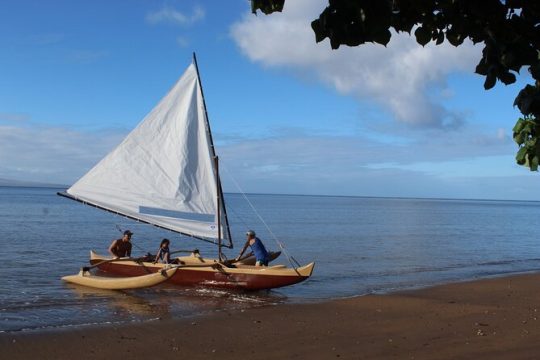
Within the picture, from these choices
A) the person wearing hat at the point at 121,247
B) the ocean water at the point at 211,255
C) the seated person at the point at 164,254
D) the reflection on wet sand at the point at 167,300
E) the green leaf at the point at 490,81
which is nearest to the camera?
the green leaf at the point at 490,81

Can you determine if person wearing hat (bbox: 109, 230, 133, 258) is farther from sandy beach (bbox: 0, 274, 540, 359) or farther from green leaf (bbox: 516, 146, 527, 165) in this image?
green leaf (bbox: 516, 146, 527, 165)

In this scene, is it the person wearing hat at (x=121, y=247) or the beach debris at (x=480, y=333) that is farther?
the person wearing hat at (x=121, y=247)

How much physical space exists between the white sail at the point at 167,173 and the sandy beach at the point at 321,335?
3766 millimetres

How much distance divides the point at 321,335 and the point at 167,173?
702 centimetres

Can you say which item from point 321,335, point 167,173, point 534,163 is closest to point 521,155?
point 534,163

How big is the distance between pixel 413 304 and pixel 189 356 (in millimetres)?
6971

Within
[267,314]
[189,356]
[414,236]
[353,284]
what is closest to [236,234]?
[414,236]

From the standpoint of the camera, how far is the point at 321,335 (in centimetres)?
1030

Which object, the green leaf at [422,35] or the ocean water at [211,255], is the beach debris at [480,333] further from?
the green leaf at [422,35]

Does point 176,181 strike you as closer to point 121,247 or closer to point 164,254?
point 164,254

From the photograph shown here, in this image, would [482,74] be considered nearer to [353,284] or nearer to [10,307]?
[10,307]

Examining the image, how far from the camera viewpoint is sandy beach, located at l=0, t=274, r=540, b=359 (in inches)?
351

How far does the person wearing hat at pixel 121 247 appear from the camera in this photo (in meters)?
17.3

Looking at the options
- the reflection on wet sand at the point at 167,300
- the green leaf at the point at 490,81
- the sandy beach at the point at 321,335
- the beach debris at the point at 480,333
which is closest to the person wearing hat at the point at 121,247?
the reflection on wet sand at the point at 167,300
